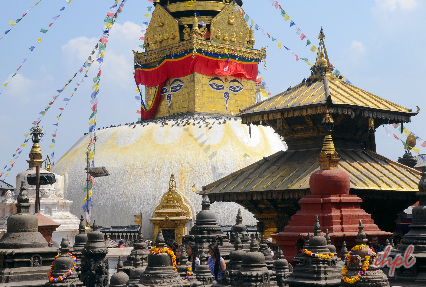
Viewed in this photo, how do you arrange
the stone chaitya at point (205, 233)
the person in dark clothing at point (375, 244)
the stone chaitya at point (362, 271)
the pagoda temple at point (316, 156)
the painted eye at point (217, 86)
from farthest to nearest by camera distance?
the painted eye at point (217, 86) → the pagoda temple at point (316, 156) → the stone chaitya at point (205, 233) → the person in dark clothing at point (375, 244) → the stone chaitya at point (362, 271)

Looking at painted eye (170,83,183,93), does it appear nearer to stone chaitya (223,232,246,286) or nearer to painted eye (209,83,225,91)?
painted eye (209,83,225,91)

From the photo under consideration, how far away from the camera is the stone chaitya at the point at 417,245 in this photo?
29.9 ft

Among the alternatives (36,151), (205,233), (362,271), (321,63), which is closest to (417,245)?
(362,271)

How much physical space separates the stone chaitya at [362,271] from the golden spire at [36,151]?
610 inches

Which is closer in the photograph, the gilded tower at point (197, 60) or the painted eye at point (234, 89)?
the gilded tower at point (197, 60)

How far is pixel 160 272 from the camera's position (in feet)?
28.0

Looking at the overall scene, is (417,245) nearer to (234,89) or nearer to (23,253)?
(23,253)

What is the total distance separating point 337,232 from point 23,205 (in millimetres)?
6054

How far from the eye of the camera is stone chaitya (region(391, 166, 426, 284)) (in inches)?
359

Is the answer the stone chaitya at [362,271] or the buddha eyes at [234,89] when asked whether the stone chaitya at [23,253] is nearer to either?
the stone chaitya at [362,271]

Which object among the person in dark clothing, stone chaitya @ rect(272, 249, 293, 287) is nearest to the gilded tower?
the person in dark clothing

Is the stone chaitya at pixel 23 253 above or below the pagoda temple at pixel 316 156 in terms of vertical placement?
below

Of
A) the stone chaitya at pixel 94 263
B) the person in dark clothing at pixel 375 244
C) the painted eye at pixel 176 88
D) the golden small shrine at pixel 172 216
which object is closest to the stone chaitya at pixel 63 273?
the stone chaitya at pixel 94 263

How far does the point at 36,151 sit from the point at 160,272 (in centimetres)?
1407
